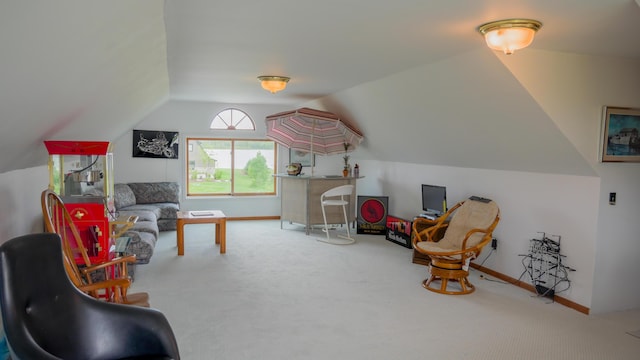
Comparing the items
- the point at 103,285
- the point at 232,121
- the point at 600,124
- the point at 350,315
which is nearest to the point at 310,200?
the point at 232,121

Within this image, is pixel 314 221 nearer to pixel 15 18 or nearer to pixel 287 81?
pixel 287 81

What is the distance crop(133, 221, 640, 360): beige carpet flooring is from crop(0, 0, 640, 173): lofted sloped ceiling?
1523mm

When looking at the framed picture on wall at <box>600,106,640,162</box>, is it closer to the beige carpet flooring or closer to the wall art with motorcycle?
the beige carpet flooring

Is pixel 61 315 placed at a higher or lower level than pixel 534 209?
lower

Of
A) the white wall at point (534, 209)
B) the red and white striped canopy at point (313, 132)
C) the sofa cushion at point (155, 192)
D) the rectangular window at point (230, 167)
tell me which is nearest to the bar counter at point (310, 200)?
the red and white striped canopy at point (313, 132)

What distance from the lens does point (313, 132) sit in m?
7.60

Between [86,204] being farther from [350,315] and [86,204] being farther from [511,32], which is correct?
[511,32]

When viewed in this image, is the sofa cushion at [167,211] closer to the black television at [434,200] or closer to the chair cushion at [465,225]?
the black television at [434,200]

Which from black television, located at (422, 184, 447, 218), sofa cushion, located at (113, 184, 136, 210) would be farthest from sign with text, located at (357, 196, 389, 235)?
sofa cushion, located at (113, 184, 136, 210)

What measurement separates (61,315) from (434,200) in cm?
498

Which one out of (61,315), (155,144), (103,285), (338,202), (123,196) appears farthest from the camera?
(155,144)

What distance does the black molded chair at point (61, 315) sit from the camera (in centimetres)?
186

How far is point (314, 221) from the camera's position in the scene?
7.59 metres

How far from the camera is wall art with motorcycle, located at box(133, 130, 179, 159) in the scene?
8.20m
